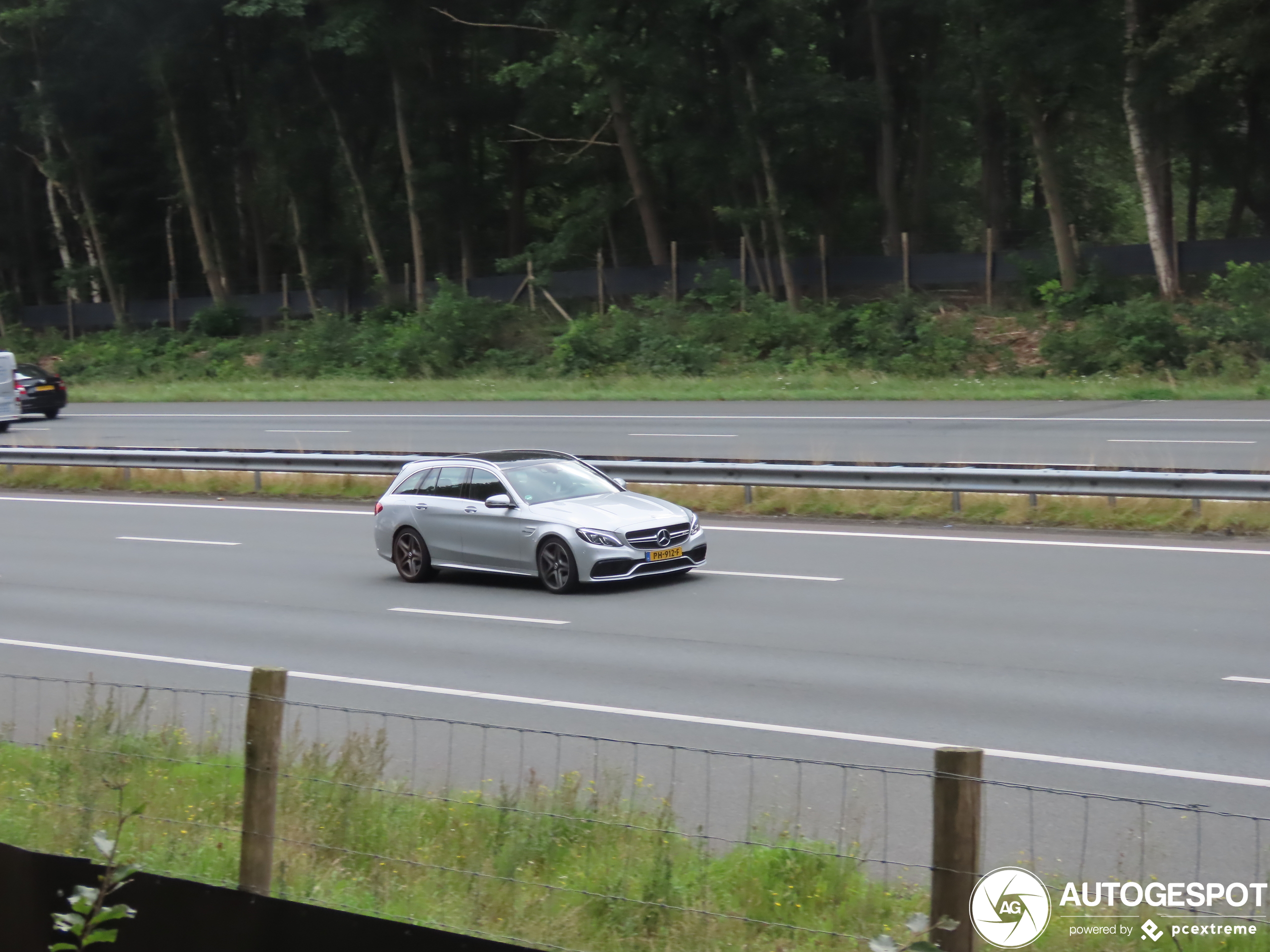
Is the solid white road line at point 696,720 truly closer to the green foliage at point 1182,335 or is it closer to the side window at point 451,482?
the side window at point 451,482

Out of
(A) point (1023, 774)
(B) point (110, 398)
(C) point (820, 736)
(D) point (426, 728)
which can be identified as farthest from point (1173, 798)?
(B) point (110, 398)

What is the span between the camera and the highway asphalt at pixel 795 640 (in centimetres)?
891

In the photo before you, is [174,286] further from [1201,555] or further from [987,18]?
[1201,555]

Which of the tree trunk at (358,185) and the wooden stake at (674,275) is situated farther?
the tree trunk at (358,185)

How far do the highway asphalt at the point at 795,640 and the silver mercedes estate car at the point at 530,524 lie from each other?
308 millimetres

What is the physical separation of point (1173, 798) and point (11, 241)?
258 feet

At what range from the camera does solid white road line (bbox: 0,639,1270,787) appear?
311 inches

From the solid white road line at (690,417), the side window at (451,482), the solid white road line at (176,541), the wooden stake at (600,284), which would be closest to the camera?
the side window at (451,482)

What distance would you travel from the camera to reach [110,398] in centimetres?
4794

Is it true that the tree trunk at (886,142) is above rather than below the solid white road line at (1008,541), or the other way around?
above

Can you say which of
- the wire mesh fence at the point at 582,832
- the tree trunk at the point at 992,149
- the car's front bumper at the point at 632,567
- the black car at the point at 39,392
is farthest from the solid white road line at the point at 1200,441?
the black car at the point at 39,392

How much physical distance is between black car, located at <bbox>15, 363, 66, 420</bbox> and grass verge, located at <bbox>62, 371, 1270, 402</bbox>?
4.68 m

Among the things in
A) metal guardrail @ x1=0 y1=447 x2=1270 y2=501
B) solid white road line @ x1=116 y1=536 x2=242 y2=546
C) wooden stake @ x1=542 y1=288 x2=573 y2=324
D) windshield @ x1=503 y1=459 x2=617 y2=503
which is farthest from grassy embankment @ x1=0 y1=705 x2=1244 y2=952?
wooden stake @ x1=542 y1=288 x2=573 y2=324

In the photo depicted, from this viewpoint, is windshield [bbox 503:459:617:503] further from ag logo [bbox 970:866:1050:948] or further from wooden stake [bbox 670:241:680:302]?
wooden stake [bbox 670:241:680:302]
